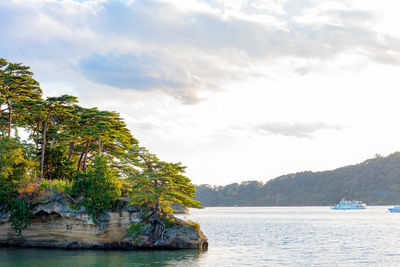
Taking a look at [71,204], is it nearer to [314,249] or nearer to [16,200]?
[16,200]

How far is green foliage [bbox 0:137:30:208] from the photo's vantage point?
47719mm

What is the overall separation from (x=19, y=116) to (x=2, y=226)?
62.4 feet

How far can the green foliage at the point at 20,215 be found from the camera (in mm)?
46625

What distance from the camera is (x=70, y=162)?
5788 cm

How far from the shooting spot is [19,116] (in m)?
61.5

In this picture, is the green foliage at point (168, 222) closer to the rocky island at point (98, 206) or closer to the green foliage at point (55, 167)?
the rocky island at point (98, 206)

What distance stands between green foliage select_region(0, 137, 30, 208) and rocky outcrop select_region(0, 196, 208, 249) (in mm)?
2259

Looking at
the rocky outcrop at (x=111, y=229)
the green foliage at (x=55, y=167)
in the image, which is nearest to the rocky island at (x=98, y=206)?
the rocky outcrop at (x=111, y=229)

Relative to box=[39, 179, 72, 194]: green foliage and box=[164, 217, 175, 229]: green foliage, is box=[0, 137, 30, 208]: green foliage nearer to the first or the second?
box=[39, 179, 72, 194]: green foliage

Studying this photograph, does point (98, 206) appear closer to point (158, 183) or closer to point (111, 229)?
point (111, 229)

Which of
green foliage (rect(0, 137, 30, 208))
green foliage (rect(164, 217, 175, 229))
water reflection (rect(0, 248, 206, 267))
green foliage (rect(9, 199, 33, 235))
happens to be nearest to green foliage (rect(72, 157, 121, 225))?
water reflection (rect(0, 248, 206, 267))

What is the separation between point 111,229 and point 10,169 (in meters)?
13.9

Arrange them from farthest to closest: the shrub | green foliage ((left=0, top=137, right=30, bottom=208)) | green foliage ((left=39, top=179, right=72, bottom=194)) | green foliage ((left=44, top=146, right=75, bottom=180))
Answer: green foliage ((left=44, top=146, right=75, bottom=180))
green foliage ((left=39, top=179, right=72, bottom=194))
the shrub
green foliage ((left=0, top=137, right=30, bottom=208))

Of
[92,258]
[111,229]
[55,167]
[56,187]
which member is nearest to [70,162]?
[55,167]
